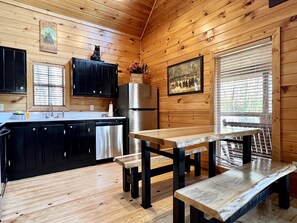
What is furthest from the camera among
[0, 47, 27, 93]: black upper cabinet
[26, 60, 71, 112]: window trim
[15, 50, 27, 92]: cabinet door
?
[26, 60, 71, 112]: window trim

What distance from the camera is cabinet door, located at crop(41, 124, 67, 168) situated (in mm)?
3023

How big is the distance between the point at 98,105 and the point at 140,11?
247cm

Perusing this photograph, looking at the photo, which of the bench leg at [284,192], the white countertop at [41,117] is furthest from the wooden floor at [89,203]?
the white countertop at [41,117]

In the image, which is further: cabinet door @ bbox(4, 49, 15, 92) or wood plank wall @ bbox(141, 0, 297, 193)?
cabinet door @ bbox(4, 49, 15, 92)

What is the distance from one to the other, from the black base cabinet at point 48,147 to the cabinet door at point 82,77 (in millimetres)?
748

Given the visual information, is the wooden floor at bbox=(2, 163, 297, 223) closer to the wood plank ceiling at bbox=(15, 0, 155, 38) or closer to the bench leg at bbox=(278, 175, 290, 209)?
the bench leg at bbox=(278, 175, 290, 209)

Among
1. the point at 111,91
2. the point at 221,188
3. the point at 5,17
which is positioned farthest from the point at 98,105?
the point at 221,188

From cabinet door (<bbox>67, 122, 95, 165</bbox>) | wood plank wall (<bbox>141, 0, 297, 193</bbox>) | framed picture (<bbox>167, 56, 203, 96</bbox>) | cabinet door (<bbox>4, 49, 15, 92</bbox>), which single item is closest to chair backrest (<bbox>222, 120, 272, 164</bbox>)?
wood plank wall (<bbox>141, 0, 297, 193</bbox>)

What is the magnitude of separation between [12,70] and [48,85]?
69 centimetres

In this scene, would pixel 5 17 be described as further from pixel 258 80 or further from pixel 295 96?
pixel 295 96

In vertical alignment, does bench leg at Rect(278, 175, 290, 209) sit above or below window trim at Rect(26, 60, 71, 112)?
below

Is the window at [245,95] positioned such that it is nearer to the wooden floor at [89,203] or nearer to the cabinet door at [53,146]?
the wooden floor at [89,203]

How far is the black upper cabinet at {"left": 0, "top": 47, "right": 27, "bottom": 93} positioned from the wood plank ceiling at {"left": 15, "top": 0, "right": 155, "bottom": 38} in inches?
42.6

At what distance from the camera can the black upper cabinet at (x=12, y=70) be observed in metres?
2.96
